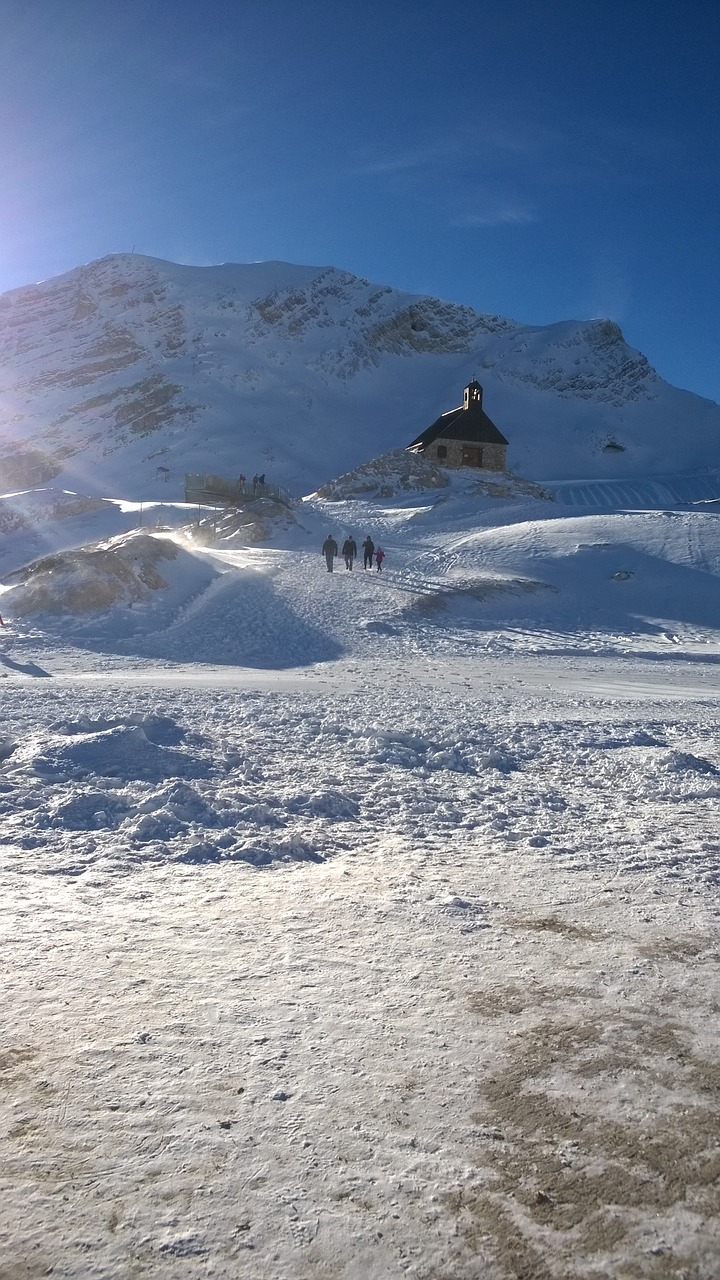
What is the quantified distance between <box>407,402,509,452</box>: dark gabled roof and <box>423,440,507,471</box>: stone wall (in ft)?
1.05

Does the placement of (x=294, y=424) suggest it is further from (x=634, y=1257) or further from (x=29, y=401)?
(x=634, y=1257)

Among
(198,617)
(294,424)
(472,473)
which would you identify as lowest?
(198,617)

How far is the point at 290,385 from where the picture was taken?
9981cm

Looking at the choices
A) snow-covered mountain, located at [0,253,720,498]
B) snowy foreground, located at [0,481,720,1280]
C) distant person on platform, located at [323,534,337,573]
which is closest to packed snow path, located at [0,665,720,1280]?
snowy foreground, located at [0,481,720,1280]

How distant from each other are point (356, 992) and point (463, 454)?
54357 mm

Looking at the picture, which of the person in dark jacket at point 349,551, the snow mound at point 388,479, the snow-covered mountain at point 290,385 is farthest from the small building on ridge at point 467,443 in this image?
the person in dark jacket at point 349,551

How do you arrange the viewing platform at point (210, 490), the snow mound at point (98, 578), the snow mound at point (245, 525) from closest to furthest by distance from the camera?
the snow mound at point (98, 578)
the snow mound at point (245, 525)
the viewing platform at point (210, 490)

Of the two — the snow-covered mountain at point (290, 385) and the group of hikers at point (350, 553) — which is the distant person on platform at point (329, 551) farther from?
the snow-covered mountain at point (290, 385)

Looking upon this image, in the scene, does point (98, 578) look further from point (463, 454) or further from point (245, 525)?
point (463, 454)

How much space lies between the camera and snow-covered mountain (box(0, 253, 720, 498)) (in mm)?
83062

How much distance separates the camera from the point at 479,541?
102 ft

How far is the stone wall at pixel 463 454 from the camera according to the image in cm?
5544

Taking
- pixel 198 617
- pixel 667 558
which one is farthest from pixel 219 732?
pixel 667 558

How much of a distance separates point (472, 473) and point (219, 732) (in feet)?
135
